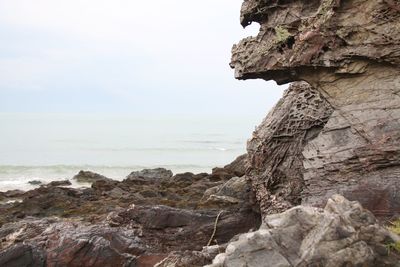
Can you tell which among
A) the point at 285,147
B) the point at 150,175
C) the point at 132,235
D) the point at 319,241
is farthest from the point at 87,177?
the point at 319,241

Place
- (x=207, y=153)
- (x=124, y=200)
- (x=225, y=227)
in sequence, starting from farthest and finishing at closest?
1. (x=207, y=153)
2. (x=124, y=200)
3. (x=225, y=227)

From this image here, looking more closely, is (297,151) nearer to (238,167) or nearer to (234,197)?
(234,197)

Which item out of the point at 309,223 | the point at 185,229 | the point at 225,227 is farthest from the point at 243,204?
the point at 309,223

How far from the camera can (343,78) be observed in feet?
34.4

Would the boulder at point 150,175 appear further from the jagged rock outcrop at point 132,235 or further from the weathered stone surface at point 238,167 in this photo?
the jagged rock outcrop at point 132,235

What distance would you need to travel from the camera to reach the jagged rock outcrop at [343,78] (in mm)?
9867

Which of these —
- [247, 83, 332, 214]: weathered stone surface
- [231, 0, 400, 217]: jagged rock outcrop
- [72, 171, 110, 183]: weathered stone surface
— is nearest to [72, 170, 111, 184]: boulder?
[72, 171, 110, 183]: weathered stone surface

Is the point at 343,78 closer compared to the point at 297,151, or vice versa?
the point at 343,78

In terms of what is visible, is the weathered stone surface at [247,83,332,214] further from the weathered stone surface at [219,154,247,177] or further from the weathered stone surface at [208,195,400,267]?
the weathered stone surface at [219,154,247,177]

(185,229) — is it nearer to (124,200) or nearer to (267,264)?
(267,264)

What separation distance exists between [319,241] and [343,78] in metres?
4.72

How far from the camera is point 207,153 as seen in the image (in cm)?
6831

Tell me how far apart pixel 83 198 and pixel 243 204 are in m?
12.4

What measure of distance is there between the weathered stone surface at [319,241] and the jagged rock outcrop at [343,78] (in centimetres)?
277
